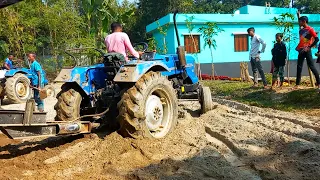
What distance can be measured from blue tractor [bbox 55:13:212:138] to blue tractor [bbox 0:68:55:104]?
6.20 m

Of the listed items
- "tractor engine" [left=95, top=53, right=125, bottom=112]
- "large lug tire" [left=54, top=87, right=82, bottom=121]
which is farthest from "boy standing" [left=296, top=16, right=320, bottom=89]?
"large lug tire" [left=54, top=87, right=82, bottom=121]

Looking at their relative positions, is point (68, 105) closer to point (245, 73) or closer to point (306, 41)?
point (306, 41)

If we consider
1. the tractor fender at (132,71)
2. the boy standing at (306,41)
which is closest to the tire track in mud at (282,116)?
the boy standing at (306,41)

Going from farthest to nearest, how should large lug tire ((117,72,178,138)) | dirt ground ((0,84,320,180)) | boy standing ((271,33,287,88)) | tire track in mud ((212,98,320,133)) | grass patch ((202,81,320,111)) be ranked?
boy standing ((271,33,287,88)) → grass patch ((202,81,320,111)) → tire track in mud ((212,98,320,133)) → large lug tire ((117,72,178,138)) → dirt ground ((0,84,320,180))

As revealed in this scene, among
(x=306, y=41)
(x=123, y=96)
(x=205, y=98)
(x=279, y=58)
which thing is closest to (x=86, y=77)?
(x=123, y=96)

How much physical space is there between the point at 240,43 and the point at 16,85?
49.9 feet

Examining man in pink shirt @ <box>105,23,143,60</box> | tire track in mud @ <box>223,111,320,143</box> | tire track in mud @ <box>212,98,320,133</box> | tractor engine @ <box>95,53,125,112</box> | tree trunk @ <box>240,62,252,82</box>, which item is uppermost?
man in pink shirt @ <box>105,23,143,60</box>

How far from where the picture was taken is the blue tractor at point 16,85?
11.6 meters

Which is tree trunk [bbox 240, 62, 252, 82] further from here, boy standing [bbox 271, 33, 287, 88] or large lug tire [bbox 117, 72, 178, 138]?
large lug tire [bbox 117, 72, 178, 138]

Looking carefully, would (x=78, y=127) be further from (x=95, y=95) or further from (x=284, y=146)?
(x=284, y=146)

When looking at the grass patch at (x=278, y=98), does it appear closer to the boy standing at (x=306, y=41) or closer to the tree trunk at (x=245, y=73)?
the boy standing at (x=306, y=41)

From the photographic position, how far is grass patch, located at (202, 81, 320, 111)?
26.0 feet

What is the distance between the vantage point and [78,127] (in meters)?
4.74

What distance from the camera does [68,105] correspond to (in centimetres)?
536
